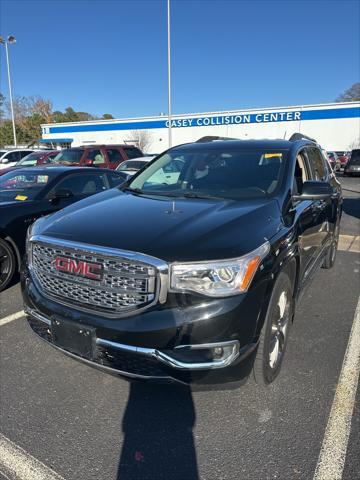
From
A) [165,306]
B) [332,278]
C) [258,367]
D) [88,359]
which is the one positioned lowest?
[332,278]

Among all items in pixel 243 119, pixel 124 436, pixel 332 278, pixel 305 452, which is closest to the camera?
pixel 305 452

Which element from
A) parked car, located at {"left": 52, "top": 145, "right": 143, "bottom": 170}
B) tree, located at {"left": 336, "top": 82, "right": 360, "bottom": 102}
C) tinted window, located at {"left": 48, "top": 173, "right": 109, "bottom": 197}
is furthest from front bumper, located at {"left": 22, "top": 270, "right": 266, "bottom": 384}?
tree, located at {"left": 336, "top": 82, "right": 360, "bottom": 102}

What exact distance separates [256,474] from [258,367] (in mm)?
673

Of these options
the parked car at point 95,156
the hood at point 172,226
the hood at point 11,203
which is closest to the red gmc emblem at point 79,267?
the hood at point 172,226

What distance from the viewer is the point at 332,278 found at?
546 centimetres

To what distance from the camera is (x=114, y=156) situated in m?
14.9

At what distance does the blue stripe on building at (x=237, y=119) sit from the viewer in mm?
36062

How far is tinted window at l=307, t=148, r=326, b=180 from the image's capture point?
14.4ft

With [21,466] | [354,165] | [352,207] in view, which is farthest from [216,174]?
[354,165]

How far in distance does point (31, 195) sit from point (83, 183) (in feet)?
3.21

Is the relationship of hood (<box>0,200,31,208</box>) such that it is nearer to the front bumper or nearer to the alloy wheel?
the front bumper

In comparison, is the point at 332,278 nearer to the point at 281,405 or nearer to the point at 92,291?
the point at 281,405

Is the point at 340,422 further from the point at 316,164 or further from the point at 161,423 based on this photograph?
the point at 316,164

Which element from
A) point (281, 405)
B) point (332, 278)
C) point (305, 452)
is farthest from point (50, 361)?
point (332, 278)
